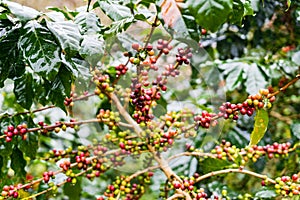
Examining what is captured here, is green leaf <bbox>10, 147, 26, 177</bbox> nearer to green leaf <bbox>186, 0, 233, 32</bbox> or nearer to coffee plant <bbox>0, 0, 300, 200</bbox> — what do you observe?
coffee plant <bbox>0, 0, 300, 200</bbox>

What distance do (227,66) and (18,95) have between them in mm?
776

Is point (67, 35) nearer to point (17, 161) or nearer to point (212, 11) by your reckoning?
point (212, 11)

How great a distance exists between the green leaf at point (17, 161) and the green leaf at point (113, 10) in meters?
0.42

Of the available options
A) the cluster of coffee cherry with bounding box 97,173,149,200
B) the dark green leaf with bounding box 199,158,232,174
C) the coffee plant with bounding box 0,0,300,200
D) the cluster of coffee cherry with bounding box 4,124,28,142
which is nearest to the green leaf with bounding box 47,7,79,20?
the coffee plant with bounding box 0,0,300,200

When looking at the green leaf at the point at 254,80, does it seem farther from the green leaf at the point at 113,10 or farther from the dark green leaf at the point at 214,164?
the green leaf at the point at 113,10

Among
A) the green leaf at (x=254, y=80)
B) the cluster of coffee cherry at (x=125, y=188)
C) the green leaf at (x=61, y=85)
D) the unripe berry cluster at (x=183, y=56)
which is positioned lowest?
the cluster of coffee cherry at (x=125, y=188)

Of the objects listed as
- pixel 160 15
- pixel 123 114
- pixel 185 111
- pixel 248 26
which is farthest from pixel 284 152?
pixel 248 26

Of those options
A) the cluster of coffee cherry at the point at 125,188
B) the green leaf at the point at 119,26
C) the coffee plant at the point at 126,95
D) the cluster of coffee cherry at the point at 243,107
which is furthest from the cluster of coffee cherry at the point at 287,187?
the green leaf at the point at 119,26

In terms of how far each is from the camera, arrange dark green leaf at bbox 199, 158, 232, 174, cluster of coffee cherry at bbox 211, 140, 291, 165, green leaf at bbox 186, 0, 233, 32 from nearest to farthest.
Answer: green leaf at bbox 186, 0, 233, 32, cluster of coffee cherry at bbox 211, 140, 291, 165, dark green leaf at bbox 199, 158, 232, 174

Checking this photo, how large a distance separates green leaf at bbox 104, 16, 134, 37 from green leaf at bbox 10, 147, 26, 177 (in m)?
0.40

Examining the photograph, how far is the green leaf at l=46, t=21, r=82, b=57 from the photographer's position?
2.26 ft

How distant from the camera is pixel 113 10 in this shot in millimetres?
763

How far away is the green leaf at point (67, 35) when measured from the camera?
0.69 metres

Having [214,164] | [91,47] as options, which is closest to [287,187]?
[214,164]
